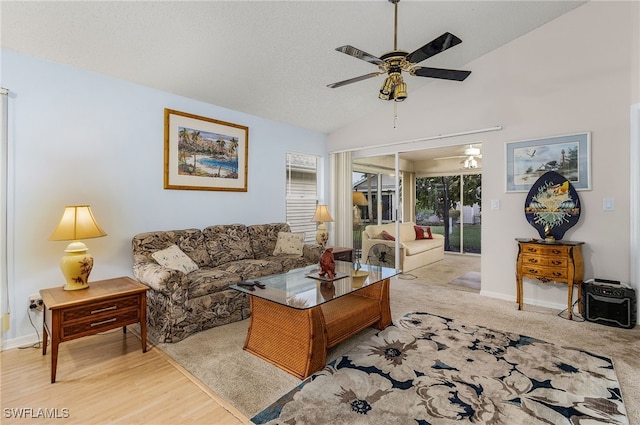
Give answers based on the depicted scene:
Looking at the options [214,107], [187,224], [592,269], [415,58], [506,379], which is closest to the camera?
[506,379]

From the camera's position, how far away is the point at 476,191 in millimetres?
7484

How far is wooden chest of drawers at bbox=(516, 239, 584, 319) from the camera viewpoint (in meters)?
3.32

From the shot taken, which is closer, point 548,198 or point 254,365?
point 254,365

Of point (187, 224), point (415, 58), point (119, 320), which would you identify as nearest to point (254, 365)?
point (119, 320)

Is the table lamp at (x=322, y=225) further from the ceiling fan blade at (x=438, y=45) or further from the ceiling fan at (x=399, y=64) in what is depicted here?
the ceiling fan blade at (x=438, y=45)

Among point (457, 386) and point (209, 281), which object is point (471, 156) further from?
point (209, 281)

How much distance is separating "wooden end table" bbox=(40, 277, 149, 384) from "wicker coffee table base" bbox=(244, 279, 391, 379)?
1.02 m

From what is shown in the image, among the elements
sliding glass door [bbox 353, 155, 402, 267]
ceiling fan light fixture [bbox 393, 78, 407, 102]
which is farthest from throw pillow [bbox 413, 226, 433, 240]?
ceiling fan light fixture [bbox 393, 78, 407, 102]

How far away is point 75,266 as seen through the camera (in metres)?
2.60

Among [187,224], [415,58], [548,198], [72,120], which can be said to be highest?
[415,58]

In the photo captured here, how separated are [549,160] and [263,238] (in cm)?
394

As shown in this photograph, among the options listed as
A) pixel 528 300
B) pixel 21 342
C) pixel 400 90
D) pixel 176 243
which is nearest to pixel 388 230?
pixel 528 300

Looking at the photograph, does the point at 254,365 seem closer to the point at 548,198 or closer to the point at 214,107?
the point at 214,107

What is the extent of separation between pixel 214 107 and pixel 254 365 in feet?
11.3
